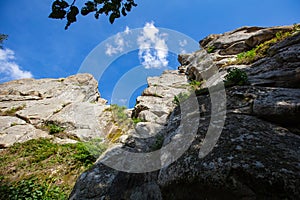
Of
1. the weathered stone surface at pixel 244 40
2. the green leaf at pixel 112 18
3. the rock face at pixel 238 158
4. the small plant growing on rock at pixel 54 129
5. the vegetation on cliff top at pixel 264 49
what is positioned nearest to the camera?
the rock face at pixel 238 158

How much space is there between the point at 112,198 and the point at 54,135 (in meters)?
9.01

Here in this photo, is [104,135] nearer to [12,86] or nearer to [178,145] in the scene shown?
[178,145]

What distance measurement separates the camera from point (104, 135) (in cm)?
1151

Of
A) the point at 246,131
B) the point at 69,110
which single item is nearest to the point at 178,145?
the point at 246,131

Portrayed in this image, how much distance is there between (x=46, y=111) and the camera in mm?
14055

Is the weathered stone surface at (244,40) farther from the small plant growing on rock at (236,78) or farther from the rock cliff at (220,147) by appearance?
the small plant growing on rock at (236,78)

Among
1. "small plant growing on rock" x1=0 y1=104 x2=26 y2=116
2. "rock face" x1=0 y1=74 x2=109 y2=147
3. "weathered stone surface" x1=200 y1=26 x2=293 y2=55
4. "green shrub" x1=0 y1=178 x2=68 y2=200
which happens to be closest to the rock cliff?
"rock face" x1=0 y1=74 x2=109 y2=147

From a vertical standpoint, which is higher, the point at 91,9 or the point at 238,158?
the point at 91,9

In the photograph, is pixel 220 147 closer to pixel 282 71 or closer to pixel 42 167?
pixel 282 71

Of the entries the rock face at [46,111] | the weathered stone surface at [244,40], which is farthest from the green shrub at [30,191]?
the weathered stone surface at [244,40]

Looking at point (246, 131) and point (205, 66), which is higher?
point (205, 66)

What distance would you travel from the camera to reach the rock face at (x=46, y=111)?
1116 cm

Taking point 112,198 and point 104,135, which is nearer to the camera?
point 112,198

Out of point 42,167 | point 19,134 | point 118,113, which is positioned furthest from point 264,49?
point 19,134
